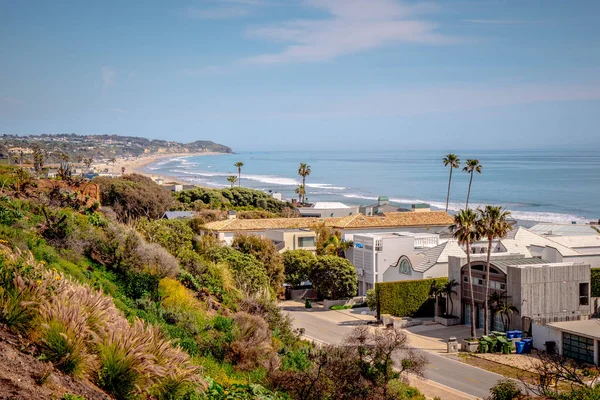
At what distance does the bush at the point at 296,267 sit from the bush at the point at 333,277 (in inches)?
65.1

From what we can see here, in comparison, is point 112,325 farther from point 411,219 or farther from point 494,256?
point 411,219

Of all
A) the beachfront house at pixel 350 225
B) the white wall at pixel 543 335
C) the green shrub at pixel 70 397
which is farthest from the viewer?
the beachfront house at pixel 350 225

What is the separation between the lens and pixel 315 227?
58406 mm

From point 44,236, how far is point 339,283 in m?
29.7

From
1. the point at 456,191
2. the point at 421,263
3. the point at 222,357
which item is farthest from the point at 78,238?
the point at 456,191

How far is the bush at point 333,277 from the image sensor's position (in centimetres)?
4878

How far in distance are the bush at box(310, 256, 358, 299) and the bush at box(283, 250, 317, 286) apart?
65.1 inches

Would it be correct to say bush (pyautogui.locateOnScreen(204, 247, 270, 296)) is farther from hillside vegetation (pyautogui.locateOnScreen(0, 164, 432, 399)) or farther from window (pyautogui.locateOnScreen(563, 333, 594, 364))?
window (pyautogui.locateOnScreen(563, 333, 594, 364))

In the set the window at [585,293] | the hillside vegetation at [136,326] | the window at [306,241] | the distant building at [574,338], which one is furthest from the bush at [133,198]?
the distant building at [574,338]

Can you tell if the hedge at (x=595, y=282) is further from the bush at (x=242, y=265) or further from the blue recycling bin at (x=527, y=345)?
the bush at (x=242, y=265)

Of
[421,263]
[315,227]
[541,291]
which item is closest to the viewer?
[541,291]

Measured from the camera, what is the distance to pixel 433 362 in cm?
3341

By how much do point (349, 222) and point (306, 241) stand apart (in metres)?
5.14

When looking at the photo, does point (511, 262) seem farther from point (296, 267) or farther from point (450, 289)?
point (296, 267)
